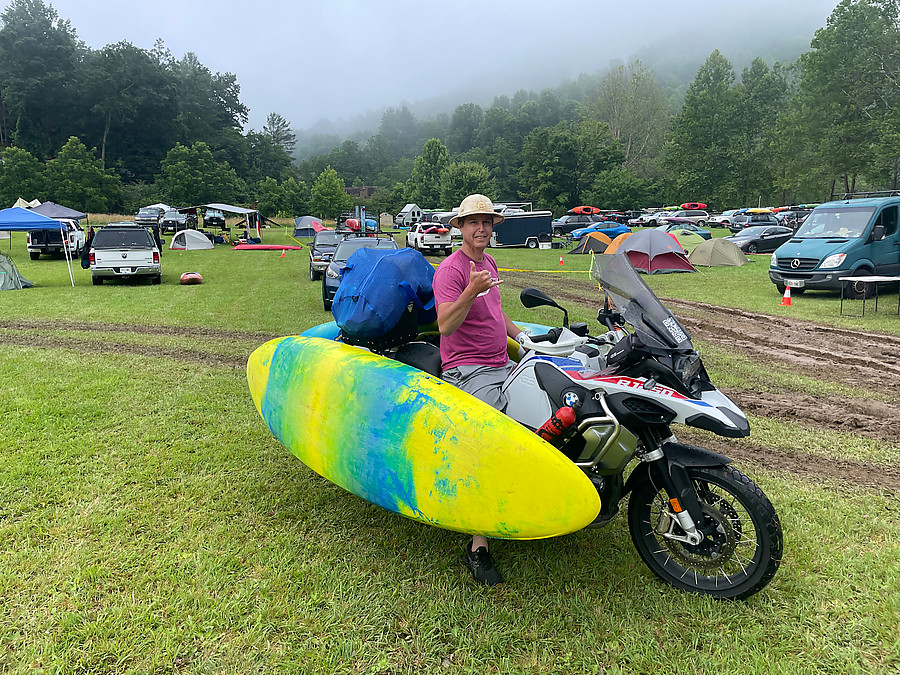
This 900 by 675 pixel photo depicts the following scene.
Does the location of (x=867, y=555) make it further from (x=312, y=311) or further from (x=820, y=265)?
(x=820, y=265)

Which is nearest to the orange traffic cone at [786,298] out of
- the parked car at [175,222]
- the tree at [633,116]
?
the parked car at [175,222]

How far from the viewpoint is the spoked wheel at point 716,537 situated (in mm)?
2523

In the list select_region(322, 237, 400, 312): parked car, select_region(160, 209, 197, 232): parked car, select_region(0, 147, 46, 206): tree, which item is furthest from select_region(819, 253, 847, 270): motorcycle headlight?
select_region(0, 147, 46, 206): tree

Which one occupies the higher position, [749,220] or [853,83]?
[853,83]

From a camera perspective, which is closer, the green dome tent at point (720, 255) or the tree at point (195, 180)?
the green dome tent at point (720, 255)

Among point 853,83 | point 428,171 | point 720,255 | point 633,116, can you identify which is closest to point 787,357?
point 720,255

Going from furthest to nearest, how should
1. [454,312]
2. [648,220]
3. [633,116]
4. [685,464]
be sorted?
[633,116] < [648,220] < [454,312] < [685,464]

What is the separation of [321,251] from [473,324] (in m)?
14.5

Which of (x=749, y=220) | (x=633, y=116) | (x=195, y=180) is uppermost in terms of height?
(x=633, y=116)

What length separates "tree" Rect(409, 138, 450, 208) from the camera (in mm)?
79812

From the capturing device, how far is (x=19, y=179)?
47219 mm

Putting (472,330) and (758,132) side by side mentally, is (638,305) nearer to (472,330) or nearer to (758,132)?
(472,330)

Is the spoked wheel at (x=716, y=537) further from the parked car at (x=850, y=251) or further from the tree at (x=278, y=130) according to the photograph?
the tree at (x=278, y=130)

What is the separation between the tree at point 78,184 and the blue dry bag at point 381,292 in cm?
5693
